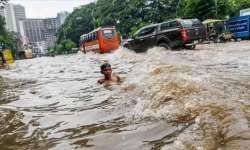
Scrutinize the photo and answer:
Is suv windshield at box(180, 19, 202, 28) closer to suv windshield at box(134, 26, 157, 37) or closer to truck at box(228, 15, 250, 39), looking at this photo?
suv windshield at box(134, 26, 157, 37)

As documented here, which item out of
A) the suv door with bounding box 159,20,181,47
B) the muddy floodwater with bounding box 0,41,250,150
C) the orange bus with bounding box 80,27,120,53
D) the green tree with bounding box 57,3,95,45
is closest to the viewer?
the muddy floodwater with bounding box 0,41,250,150

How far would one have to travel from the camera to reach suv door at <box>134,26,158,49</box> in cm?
1867

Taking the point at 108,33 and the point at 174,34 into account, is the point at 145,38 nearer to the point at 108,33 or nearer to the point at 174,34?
the point at 174,34

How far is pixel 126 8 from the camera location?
58.9m

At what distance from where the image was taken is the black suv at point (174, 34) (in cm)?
1731

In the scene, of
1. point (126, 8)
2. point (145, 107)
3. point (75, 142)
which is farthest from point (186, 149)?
point (126, 8)

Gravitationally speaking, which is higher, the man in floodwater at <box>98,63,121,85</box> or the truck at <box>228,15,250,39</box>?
the truck at <box>228,15,250,39</box>

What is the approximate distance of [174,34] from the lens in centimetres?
1753

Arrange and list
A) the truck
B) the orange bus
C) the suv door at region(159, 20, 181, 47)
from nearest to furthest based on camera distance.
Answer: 1. the suv door at region(159, 20, 181, 47)
2. the truck
3. the orange bus

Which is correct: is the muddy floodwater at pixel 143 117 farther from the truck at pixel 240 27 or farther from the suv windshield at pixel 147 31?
the truck at pixel 240 27

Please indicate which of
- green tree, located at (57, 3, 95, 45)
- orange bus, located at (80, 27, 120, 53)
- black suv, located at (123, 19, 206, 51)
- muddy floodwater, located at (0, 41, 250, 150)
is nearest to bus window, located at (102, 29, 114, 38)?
orange bus, located at (80, 27, 120, 53)

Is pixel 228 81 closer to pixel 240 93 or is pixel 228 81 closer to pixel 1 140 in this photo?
pixel 240 93

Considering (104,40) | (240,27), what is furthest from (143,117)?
(104,40)

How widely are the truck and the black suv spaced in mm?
5340
